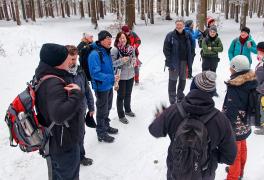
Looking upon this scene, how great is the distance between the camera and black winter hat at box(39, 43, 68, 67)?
10.00 ft

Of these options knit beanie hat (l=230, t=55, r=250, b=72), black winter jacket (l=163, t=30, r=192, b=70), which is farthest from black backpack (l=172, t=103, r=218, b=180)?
black winter jacket (l=163, t=30, r=192, b=70)

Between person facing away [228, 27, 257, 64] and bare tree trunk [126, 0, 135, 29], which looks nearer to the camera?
person facing away [228, 27, 257, 64]

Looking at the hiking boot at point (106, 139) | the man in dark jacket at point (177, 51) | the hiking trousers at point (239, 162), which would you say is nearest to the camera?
the hiking trousers at point (239, 162)

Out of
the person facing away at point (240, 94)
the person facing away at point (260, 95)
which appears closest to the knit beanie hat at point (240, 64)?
the person facing away at point (240, 94)

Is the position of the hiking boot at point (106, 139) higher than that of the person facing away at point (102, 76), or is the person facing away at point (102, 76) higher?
the person facing away at point (102, 76)

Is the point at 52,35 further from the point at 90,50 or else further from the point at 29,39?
the point at 90,50

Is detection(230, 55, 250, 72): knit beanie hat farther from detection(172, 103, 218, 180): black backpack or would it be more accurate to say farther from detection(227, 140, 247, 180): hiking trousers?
detection(172, 103, 218, 180): black backpack

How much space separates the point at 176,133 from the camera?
2.69m

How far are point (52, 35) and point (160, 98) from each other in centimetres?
1292

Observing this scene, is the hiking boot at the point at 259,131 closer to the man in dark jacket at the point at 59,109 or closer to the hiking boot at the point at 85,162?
the hiking boot at the point at 85,162

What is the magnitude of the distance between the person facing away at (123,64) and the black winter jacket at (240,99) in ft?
8.92

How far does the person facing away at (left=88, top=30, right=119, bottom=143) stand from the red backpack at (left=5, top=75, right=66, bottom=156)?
2028mm

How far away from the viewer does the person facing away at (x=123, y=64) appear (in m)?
6.10

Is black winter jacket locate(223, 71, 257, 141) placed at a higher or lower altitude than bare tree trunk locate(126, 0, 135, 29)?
lower
